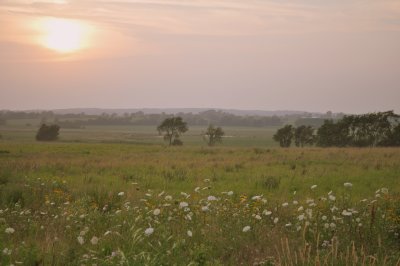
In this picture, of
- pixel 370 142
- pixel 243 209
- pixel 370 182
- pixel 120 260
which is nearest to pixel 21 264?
pixel 120 260

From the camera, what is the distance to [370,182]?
13.7 m

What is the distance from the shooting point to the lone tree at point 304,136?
68.1 meters

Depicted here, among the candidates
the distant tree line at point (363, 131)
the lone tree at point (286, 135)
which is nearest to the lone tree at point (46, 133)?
the lone tree at point (286, 135)

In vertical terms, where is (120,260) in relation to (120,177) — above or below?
above

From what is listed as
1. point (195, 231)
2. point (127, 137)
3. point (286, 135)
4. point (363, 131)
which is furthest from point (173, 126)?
point (195, 231)

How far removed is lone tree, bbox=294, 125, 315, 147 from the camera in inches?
2682

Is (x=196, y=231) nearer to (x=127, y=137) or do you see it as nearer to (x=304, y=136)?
(x=304, y=136)

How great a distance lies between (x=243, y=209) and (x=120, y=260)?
3151 mm

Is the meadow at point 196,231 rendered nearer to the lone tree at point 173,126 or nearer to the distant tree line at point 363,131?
the distant tree line at point 363,131

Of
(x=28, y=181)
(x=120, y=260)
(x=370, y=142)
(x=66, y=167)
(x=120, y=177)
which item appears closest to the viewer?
(x=120, y=260)

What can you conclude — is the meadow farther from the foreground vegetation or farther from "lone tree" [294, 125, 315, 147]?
"lone tree" [294, 125, 315, 147]

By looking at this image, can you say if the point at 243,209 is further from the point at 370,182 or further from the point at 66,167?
the point at 66,167

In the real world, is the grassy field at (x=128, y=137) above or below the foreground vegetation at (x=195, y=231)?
below

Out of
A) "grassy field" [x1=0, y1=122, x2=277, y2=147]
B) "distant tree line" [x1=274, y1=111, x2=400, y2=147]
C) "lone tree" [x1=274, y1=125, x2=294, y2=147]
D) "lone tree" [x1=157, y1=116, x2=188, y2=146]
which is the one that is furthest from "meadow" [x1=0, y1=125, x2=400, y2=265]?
"lone tree" [x1=157, y1=116, x2=188, y2=146]
